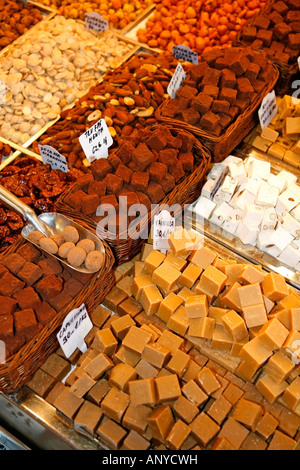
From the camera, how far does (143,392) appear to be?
2145 mm

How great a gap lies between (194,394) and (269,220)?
1.14 m

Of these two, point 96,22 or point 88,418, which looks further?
point 96,22

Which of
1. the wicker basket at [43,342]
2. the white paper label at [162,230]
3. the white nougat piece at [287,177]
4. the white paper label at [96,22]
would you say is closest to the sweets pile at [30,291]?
the wicker basket at [43,342]

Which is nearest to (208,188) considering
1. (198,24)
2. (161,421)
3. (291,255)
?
(291,255)

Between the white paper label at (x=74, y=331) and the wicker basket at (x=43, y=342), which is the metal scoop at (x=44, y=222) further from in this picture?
the white paper label at (x=74, y=331)

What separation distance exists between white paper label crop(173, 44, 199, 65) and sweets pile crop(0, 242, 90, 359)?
219 cm

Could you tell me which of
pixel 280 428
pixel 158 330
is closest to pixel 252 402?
pixel 280 428

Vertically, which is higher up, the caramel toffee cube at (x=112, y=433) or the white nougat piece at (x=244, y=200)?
the white nougat piece at (x=244, y=200)

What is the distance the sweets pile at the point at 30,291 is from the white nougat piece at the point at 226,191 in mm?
1034

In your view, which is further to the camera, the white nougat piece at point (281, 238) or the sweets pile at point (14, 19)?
the sweets pile at point (14, 19)

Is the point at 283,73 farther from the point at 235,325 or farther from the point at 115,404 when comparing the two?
the point at 115,404

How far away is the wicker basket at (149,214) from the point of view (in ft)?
8.29

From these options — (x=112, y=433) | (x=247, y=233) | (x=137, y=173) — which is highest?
(x=137, y=173)

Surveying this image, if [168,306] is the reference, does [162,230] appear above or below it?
above
